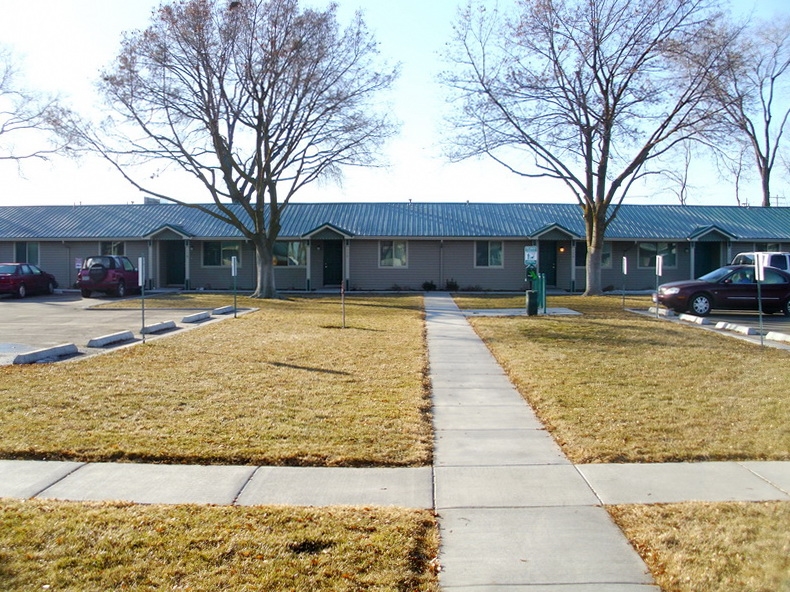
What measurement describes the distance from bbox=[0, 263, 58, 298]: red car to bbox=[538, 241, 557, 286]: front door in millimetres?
21921

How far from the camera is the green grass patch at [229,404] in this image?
6832 mm

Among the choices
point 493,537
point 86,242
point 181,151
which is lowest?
point 493,537

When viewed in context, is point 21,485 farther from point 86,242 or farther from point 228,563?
point 86,242

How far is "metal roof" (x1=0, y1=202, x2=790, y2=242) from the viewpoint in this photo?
34656 millimetres

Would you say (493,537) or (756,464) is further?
(756,464)

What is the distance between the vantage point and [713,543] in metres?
4.65

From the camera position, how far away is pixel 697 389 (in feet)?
32.2

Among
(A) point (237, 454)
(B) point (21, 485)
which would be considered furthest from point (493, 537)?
(B) point (21, 485)

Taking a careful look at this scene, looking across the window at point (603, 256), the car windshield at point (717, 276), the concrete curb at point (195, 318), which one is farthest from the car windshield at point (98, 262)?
the car windshield at point (717, 276)

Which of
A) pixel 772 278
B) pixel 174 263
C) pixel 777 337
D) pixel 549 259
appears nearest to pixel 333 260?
pixel 174 263

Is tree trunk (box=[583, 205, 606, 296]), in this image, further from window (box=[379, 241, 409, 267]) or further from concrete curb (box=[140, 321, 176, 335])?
concrete curb (box=[140, 321, 176, 335])

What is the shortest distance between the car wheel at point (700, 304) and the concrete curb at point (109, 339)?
15.2m

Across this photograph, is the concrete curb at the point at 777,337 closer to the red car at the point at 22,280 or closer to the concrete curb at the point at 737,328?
the concrete curb at the point at 737,328

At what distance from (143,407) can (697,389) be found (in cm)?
696
